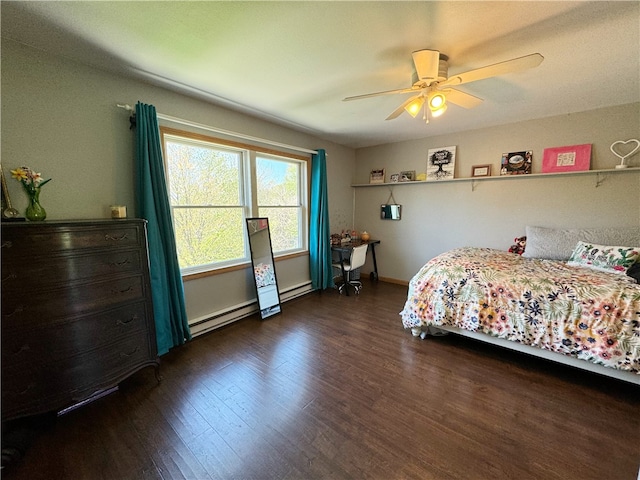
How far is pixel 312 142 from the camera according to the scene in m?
3.96

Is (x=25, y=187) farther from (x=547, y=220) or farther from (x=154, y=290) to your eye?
(x=547, y=220)

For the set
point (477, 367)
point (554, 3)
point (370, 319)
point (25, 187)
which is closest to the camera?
point (554, 3)

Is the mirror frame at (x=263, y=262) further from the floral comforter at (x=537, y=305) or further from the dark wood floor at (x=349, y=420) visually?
the floral comforter at (x=537, y=305)

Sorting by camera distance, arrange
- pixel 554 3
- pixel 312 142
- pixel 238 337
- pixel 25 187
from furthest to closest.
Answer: pixel 312 142 < pixel 238 337 < pixel 25 187 < pixel 554 3

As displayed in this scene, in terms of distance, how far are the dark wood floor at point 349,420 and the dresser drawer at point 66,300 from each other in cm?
70

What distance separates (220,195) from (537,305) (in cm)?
315

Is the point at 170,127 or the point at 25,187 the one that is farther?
the point at 170,127

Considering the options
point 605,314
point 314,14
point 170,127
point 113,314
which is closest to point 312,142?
point 170,127

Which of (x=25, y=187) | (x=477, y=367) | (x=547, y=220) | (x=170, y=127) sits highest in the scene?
(x=170, y=127)

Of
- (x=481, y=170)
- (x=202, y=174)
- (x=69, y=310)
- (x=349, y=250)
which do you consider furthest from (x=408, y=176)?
(x=69, y=310)

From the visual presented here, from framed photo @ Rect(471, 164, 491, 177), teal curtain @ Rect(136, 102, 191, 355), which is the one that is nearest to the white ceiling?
teal curtain @ Rect(136, 102, 191, 355)

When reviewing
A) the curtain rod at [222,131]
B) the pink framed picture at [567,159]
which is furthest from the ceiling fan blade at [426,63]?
the pink framed picture at [567,159]

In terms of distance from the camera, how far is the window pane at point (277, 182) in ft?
11.0

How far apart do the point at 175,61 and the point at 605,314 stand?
357 centimetres
